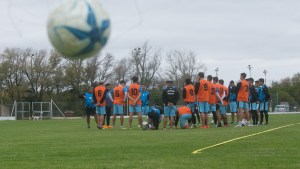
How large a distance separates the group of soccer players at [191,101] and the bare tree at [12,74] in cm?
4939

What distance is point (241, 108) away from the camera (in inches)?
797

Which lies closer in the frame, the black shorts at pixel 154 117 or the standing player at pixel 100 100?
the black shorts at pixel 154 117

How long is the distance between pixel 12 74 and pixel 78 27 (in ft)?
232

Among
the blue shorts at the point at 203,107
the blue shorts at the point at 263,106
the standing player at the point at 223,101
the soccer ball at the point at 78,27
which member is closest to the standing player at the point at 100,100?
the blue shorts at the point at 203,107

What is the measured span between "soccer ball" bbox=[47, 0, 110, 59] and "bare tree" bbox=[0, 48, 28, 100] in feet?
213

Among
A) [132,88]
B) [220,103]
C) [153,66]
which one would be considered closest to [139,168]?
[132,88]

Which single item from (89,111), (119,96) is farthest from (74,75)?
(119,96)

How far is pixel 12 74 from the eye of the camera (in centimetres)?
7331

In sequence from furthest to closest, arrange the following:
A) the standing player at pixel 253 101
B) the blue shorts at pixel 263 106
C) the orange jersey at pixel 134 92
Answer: the blue shorts at pixel 263 106, the standing player at pixel 253 101, the orange jersey at pixel 134 92

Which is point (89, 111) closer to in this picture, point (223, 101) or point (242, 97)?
point (223, 101)

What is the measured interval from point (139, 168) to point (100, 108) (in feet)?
41.8

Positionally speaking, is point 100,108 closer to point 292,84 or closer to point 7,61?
point 7,61

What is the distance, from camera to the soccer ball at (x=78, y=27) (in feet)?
16.5

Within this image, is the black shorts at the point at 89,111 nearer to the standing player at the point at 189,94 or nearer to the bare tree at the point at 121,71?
the standing player at the point at 189,94
